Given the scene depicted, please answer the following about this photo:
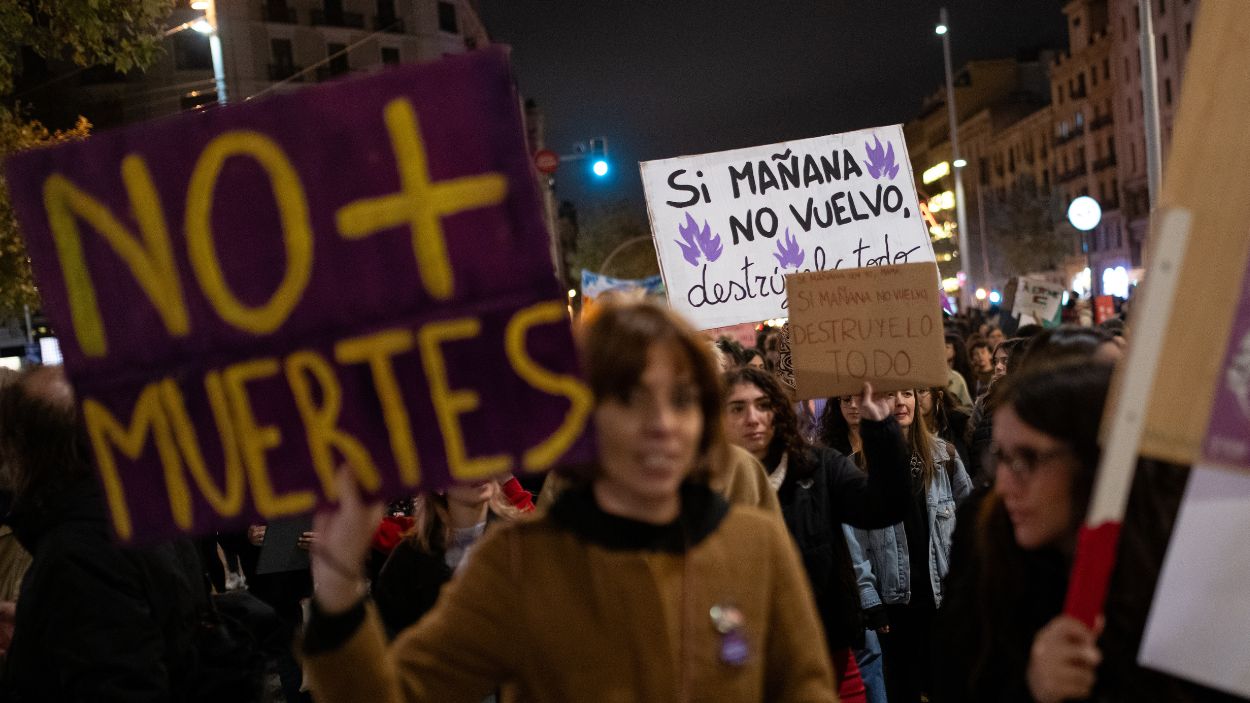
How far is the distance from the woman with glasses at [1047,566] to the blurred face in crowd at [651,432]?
0.69 m

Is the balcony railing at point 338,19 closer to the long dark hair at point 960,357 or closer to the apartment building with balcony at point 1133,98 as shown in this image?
the apartment building with balcony at point 1133,98

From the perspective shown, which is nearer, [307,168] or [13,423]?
[307,168]

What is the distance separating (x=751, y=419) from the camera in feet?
16.3

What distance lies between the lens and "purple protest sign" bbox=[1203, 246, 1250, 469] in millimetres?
1980

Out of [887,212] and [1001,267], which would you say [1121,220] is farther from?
[887,212]

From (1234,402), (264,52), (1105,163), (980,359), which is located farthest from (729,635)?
(1105,163)

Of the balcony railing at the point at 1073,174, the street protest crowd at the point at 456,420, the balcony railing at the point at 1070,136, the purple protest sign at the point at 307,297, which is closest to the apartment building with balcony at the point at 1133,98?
the balcony railing at the point at 1073,174

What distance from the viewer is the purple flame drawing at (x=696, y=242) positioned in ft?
24.7

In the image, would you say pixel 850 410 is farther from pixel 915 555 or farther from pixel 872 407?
pixel 872 407

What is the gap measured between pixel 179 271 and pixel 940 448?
4.42 meters

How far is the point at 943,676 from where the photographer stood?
9.14 feet

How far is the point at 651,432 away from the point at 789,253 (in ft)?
17.0

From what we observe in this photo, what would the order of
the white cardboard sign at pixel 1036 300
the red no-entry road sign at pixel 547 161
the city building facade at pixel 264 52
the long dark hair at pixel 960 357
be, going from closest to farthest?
the long dark hair at pixel 960 357 < the white cardboard sign at pixel 1036 300 < the red no-entry road sign at pixel 547 161 < the city building facade at pixel 264 52

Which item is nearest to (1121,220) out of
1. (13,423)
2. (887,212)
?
(887,212)
